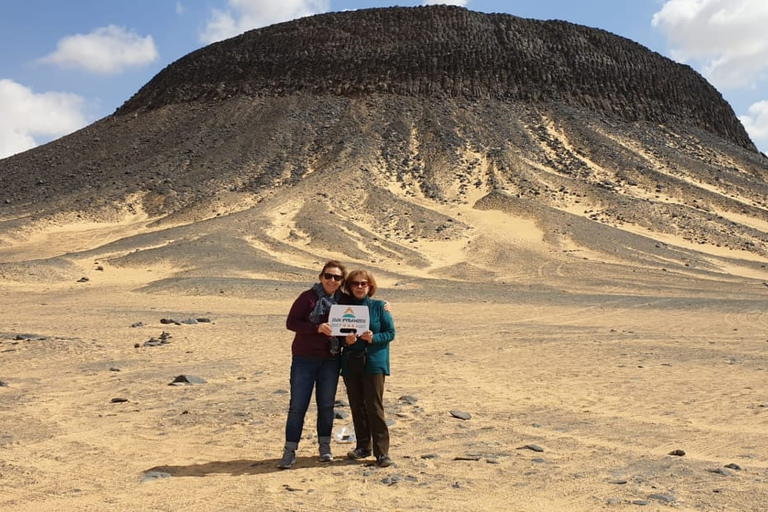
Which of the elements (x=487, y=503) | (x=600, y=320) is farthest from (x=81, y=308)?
(x=487, y=503)

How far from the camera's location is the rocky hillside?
40.4 meters

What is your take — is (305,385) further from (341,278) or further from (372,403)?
(341,278)

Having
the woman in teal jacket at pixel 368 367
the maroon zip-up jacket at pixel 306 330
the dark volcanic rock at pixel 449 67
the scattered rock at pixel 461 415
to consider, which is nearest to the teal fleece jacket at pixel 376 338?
the woman in teal jacket at pixel 368 367

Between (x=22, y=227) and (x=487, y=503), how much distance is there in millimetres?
47504

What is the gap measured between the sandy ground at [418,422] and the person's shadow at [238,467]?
27 millimetres

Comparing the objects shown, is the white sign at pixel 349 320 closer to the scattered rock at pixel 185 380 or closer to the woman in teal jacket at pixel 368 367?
the woman in teal jacket at pixel 368 367

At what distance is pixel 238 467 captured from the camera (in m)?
6.66

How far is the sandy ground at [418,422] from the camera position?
5.91 metres

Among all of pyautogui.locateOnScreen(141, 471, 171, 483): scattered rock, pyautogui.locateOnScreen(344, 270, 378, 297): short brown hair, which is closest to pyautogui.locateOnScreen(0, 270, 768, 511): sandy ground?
pyautogui.locateOnScreen(141, 471, 171, 483): scattered rock

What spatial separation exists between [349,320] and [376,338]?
32cm

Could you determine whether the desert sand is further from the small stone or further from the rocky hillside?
→ the rocky hillside

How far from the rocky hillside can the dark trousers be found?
2439cm

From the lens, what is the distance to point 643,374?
11805 mm

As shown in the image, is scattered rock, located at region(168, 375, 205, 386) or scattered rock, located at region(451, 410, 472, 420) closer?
scattered rock, located at region(451, 410, 472, 420)
